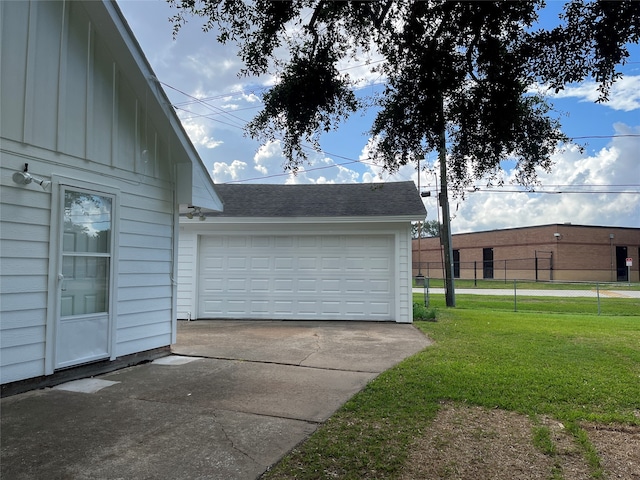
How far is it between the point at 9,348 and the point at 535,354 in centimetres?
721

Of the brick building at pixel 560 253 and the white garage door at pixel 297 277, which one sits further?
the brick building at pixel 560 253

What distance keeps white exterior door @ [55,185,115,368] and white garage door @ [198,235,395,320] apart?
5.63m

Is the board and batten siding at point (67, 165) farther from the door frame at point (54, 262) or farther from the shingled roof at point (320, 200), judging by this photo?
the shingled roof at point (320, 200)

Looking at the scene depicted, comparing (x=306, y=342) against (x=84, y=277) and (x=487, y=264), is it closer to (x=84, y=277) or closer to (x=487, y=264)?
(x=84, y=277)

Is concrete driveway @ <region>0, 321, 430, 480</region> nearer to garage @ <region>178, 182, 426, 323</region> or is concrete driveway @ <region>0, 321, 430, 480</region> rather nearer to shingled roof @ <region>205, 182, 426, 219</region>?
garage @ <region>178, 182, 426, 323</region>

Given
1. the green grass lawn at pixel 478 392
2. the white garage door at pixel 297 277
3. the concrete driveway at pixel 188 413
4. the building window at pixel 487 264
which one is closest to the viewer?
the concrete driveway at pixel 188 413

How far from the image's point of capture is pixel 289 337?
8641mm

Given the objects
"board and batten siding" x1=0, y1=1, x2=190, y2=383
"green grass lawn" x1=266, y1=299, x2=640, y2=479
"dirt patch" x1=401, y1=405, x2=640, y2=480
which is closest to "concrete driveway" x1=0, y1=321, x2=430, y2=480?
"green grass lawn" x1=266, y1=299, x2=640, y2=479

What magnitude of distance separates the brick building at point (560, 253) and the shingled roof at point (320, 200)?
2013cm

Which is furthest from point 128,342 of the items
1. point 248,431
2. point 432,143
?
point 432,143

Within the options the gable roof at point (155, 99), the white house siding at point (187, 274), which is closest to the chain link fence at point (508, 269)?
the white house siding at point (187, 274)

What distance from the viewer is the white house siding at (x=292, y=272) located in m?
10.8

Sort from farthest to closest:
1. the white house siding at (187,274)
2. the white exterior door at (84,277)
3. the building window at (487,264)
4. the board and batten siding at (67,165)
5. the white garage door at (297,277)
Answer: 1. the building window at (487,264)
2. the white house siding at (187,274)
3. the white garage door at (297,277)
4. the white exterior door at (84,277)
5. the board and batten siding at (67,165)

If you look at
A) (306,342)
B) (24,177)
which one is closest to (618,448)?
(306,342)
